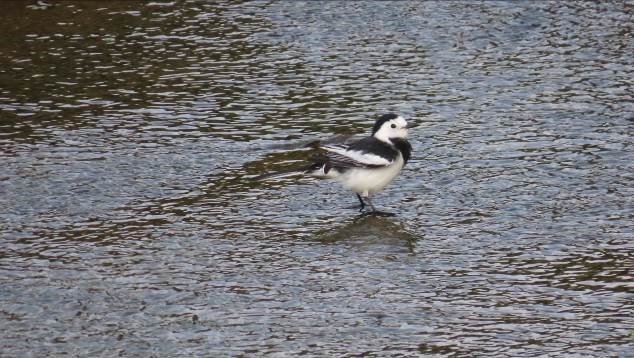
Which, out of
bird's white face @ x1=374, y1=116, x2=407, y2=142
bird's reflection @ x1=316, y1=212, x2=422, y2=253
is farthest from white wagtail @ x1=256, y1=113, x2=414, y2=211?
bird's reflection @ x1=316, y1=212, x2=422, y2=253

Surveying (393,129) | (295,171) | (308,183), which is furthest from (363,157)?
(308,183)

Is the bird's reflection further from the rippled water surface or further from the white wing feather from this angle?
the white wing feather

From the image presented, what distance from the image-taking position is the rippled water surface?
7.31 metres

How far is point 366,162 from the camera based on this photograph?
9.31 meters

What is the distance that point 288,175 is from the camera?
961 centimetres

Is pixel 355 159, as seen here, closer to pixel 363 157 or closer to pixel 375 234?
pixel 363 157

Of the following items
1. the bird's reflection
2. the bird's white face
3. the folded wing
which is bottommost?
the bird's reflection

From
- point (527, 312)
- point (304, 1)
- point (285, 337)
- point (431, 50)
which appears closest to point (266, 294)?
point (285, 337)

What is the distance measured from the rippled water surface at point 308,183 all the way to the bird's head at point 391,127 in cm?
49

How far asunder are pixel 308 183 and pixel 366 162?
3.04 ft

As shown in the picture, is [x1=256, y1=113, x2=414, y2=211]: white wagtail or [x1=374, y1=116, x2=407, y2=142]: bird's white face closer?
[x1=256, y1=113, x2=414, y2=211]: white wagtail

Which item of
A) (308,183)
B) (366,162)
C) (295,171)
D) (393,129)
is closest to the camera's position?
(366,162)

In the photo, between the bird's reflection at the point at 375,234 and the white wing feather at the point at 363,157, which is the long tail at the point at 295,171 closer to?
the white wing feather at the point at 363,157

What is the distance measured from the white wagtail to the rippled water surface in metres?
0.24
